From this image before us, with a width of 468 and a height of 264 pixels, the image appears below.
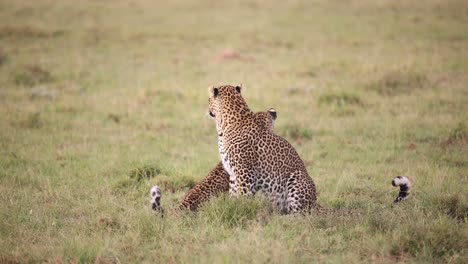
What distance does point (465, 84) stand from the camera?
1478cm

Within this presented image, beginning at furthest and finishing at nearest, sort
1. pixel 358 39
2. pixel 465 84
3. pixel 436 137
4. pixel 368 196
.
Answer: pixel 358 39 → pixel 465 84 → pixel 436 137 → pixel 368 196

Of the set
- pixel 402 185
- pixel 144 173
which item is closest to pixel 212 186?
pixel 144 173

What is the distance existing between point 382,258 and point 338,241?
1.82 feet

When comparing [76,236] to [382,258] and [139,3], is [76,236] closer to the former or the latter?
[382,258]

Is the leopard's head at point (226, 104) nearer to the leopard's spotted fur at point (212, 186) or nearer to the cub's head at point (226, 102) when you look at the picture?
the cub's head at point (226, 102)

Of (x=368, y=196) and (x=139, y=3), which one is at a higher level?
(x=139, y=3)

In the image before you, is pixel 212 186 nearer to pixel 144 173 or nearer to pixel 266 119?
pixel 266 119

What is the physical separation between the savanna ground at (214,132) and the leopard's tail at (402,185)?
145 millimetres

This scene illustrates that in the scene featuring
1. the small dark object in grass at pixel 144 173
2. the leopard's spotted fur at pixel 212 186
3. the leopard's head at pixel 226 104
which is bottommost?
the small dark object in grass at pixel 144 173

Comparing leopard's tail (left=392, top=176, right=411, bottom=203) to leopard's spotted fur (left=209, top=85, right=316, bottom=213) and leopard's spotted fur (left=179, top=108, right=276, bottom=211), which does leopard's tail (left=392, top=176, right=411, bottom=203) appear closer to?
leopard's spotted fur (left=209, top=85, right=316, bottom=213)

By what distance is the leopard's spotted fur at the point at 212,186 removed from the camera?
23.3ft

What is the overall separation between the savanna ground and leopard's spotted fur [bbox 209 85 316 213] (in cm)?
28

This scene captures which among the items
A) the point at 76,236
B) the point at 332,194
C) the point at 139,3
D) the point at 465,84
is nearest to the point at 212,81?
the point at 465,84

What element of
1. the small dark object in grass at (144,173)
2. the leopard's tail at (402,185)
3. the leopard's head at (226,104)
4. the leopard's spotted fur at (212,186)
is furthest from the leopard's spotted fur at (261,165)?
the small dark object in grass at (144,173)
